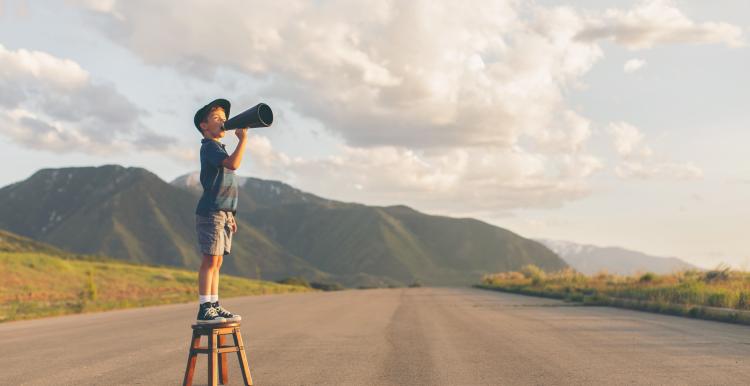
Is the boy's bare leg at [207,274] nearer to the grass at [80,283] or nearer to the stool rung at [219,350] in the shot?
the stool rung at [219,350]

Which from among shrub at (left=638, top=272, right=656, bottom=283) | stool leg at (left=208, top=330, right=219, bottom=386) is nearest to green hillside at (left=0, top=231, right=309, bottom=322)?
shrub at (left=638, top=272, right=656, bottom=283)

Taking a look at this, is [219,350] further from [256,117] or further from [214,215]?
[256,117]

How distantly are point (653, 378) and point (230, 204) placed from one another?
4.94 m

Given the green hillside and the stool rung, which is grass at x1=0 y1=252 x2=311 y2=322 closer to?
the green hillside

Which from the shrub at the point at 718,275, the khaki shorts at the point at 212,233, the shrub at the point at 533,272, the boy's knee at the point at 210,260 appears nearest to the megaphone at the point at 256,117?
the khaki shorts at the point at 212,233

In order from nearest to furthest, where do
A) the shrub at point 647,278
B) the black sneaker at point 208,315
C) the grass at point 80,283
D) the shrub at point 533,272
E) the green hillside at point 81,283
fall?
the black sneaker at point 208,315
the shrub at point 647,278
the green hillside at point 81,283
the grass at point 80,283
the shrub at point 533,272

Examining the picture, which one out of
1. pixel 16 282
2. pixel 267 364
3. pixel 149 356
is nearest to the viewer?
pixel 267 364

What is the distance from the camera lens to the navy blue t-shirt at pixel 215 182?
6.29m

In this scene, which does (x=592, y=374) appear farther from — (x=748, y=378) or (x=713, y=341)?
(x=713, y=341)

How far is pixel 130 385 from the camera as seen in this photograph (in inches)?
274

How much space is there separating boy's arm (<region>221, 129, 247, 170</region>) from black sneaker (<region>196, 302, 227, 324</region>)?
1335 mm

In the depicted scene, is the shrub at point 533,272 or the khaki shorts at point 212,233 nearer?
the khaki shorts at point 212,233

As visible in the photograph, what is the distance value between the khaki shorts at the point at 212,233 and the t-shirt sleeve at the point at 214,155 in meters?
0.48

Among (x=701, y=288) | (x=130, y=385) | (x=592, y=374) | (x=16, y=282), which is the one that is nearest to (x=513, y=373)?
(x=592, y=374)
